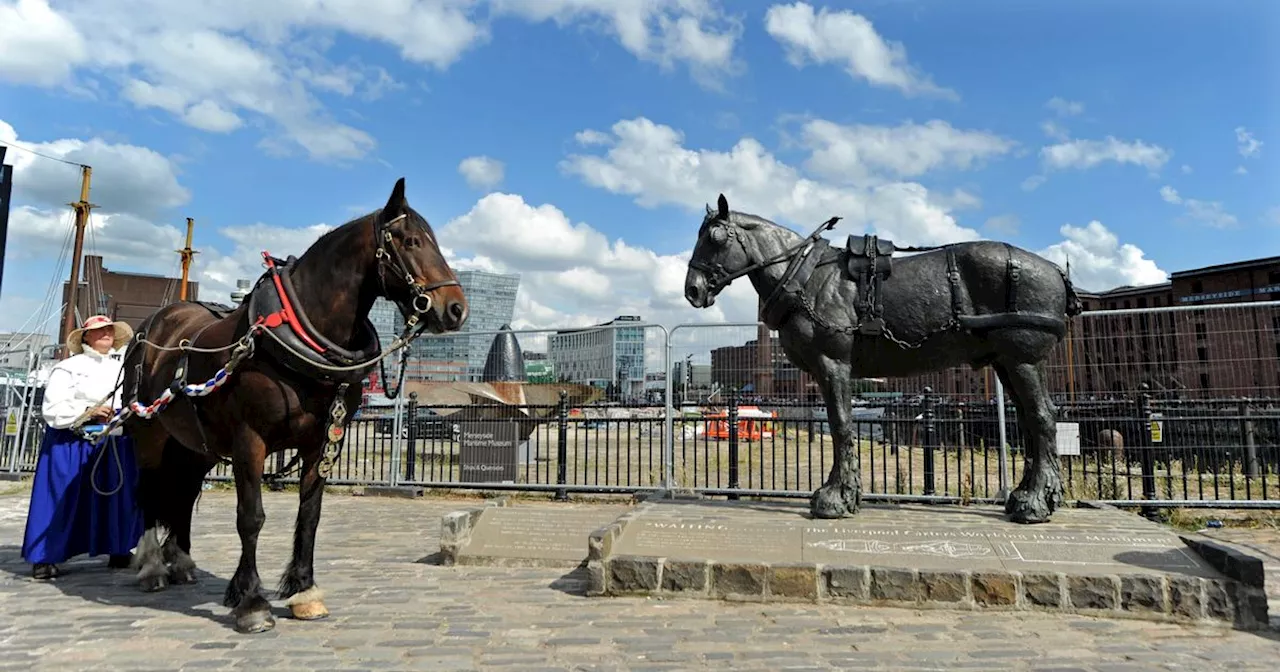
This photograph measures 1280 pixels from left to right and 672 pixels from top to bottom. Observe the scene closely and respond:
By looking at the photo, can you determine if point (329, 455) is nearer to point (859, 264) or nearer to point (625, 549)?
point (625, 549)

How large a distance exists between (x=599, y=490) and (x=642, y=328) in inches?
94.6

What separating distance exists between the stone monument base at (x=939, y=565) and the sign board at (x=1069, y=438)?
2.99 m

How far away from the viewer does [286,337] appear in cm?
393

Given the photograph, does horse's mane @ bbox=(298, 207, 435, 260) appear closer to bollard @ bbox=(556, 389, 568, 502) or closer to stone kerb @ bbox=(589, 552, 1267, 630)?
stone kerb @ bbox=(589, 552, 1267, 630)

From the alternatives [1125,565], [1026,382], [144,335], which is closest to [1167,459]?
[1026,382]

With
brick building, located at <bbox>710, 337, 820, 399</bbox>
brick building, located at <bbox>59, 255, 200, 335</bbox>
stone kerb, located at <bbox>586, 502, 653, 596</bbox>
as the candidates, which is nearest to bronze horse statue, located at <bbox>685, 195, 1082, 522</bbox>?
stone kerb, located at <bbox>586, 502, 653, 596</bbox>

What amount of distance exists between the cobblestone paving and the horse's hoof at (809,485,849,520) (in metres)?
0.98

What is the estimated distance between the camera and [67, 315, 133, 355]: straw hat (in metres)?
5.60

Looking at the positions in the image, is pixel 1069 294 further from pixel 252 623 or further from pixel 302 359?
pixel 252 623

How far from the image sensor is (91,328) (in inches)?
221

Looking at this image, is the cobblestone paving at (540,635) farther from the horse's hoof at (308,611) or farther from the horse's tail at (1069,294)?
the horse's tail at (1069,294)

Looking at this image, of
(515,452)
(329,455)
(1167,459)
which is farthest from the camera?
(515,452)

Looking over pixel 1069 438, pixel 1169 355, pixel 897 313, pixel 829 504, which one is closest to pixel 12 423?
pixel 829 504

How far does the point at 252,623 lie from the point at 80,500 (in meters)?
2.64
